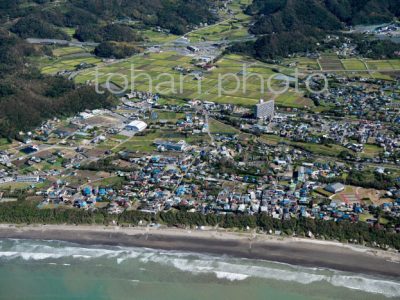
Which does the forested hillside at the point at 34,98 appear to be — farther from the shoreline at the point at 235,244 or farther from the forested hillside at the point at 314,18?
the forested hillside at the point at 314,18

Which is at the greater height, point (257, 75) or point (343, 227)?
point (257, 75)

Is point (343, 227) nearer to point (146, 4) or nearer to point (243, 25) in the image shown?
point (243, 25)

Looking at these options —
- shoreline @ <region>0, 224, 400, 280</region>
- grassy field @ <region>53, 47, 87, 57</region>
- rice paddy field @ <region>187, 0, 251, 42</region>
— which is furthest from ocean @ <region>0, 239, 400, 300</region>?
rice paddy field @ <region>187, 0, 251, 42</region>

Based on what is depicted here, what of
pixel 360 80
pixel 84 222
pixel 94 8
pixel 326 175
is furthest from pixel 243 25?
pixel 84 222

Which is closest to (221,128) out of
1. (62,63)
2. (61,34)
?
(62,63)

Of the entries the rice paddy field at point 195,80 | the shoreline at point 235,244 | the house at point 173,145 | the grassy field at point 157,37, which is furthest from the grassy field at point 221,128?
the grassy field at point 157,37
